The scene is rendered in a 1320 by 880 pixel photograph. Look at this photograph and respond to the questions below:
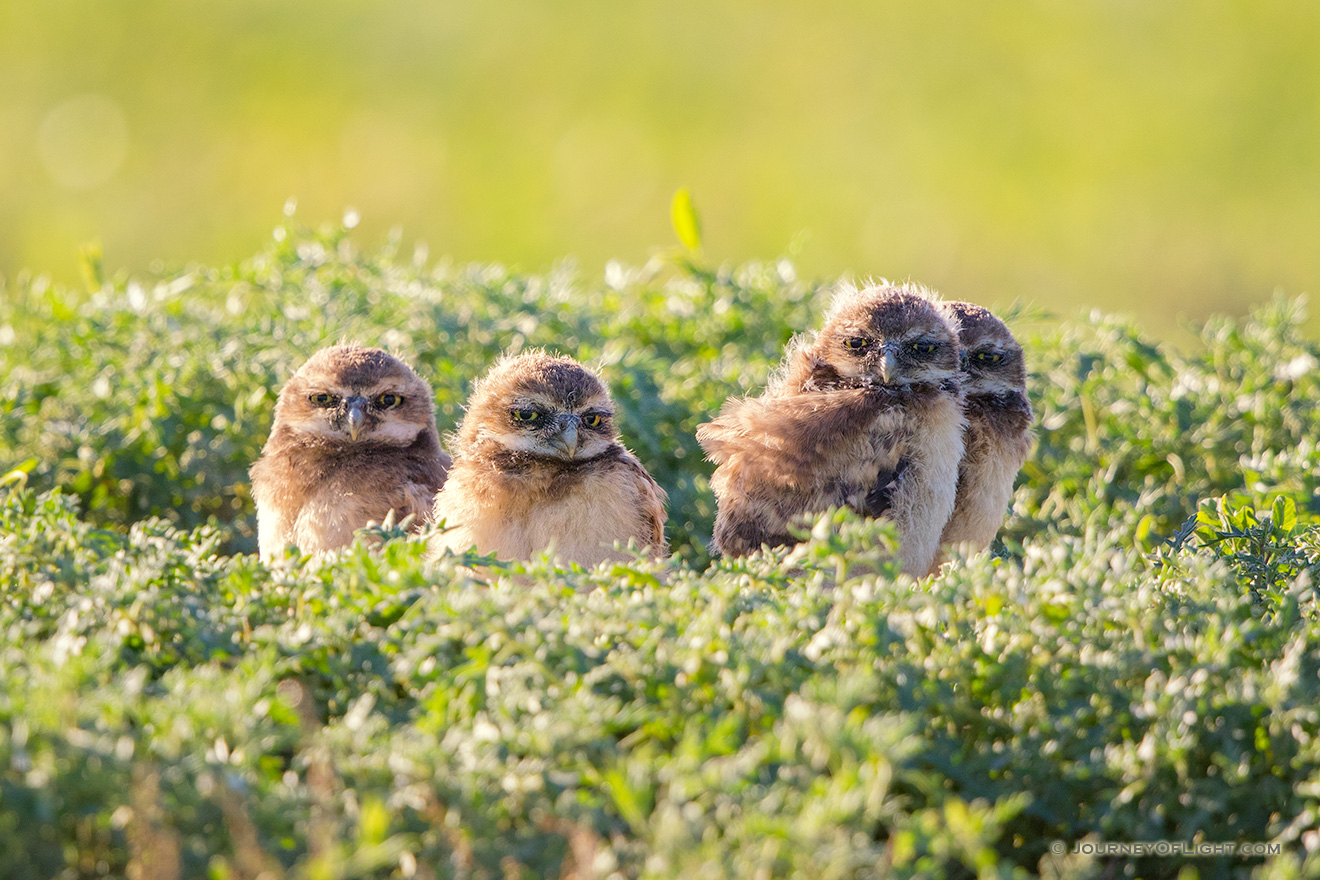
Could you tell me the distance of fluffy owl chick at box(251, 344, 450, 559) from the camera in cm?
549

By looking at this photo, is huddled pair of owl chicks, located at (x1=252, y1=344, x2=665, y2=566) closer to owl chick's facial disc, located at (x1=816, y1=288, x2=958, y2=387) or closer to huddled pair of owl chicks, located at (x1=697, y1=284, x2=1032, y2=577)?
huddled pair of owl chicks, located at (x1=697, y1=284, x2=1032, y2=577)

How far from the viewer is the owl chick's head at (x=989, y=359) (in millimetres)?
5449

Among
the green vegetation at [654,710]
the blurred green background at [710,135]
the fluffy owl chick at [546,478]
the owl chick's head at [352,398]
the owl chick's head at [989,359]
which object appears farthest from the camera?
the blurred green background at [710,135]

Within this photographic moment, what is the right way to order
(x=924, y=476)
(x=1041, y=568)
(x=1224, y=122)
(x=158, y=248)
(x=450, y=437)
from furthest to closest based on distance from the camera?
(x=1224, y=122)
(x=158, y=248)
(x=450, y=437)
(x=924, y=476)
(x=1041, y=568)

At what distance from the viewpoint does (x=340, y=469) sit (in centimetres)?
569

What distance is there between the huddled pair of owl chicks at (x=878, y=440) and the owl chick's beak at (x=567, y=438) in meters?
0.54

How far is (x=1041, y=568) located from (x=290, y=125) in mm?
12543

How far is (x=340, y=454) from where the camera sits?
5762 mm

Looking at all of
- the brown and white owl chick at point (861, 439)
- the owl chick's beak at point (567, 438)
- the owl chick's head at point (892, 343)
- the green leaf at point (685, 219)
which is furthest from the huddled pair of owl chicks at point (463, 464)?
the green leaf at point (685, 219)

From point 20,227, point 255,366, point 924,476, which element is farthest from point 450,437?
point 20,227

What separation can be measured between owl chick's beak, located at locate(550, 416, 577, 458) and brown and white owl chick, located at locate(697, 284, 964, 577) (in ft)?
1.75

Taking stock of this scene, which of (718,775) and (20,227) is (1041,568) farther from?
(20,227)

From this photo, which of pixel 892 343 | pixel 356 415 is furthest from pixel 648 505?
pixel 356 415

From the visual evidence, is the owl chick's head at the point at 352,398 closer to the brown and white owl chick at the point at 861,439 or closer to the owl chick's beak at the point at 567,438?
the owl chick's beak at the point at 567,438
